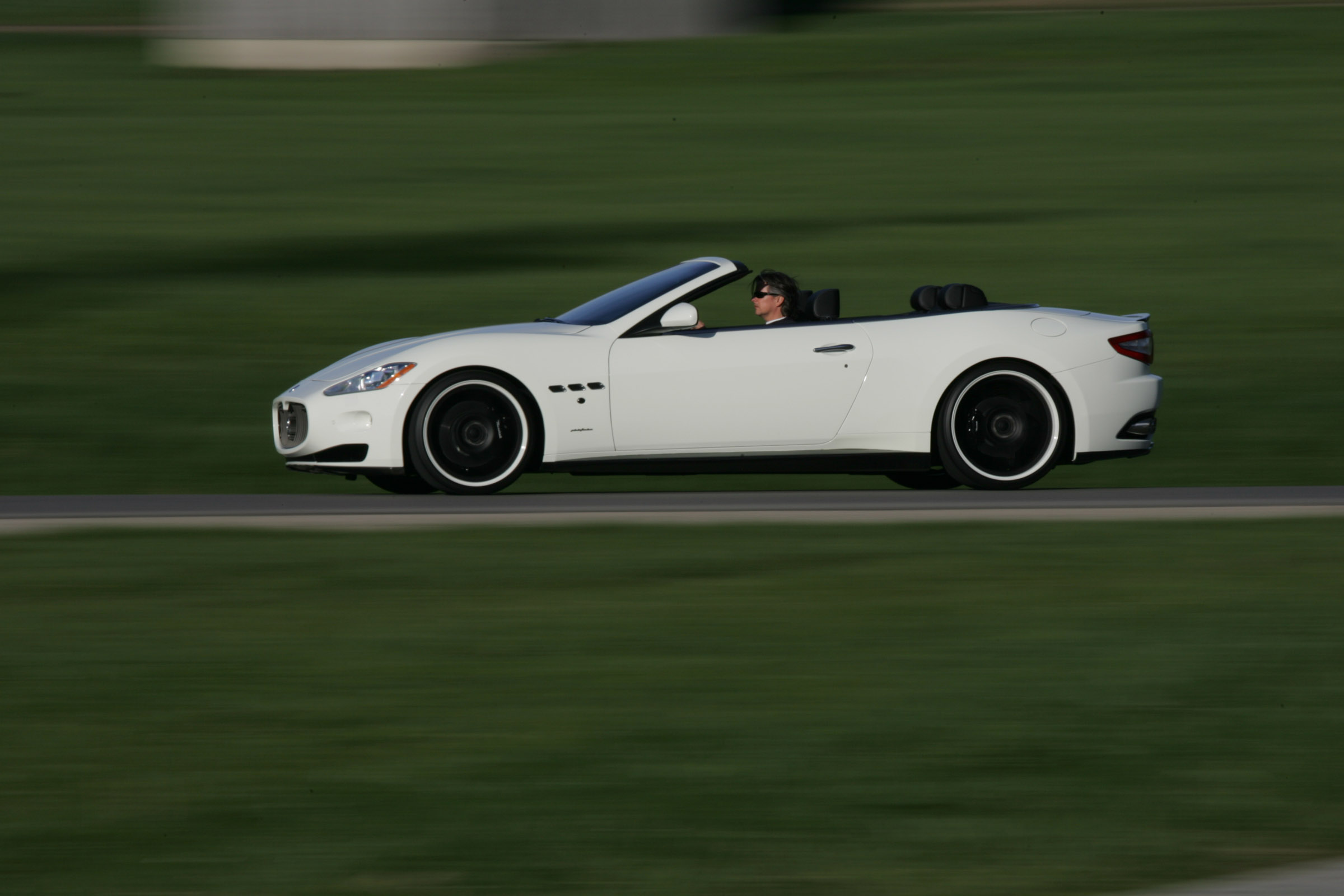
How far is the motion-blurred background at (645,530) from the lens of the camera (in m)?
4.91

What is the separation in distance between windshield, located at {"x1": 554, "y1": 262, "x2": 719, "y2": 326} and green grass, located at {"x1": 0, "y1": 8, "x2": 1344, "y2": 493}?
1580mm

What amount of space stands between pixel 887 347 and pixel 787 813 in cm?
588

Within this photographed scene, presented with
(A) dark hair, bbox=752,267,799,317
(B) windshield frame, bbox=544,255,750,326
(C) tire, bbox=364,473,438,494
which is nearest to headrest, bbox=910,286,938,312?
(A) dark hair, bbox=752,267,799,317

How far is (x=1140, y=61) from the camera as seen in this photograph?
2842 cm

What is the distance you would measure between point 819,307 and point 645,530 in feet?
6.73

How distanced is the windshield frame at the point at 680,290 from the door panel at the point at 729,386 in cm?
16

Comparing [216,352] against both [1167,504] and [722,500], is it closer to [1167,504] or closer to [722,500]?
[722,500]

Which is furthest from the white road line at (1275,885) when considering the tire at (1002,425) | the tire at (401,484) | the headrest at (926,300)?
the tire at (401,484)

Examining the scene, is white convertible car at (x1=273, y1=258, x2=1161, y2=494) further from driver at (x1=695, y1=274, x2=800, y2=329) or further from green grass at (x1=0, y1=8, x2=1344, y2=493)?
green grass at (x1=0, y1=8, x2=1344, y2=493)

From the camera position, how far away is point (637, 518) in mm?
9711

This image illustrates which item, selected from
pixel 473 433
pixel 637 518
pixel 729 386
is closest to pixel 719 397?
pixel 729 386

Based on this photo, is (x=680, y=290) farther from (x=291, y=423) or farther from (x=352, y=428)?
(x=291, y=423)

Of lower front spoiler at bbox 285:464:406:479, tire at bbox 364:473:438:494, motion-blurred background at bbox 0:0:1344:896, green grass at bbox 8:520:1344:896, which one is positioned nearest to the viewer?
green grass at bbox 8:520:1344:896

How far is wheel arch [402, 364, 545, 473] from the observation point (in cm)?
1032
